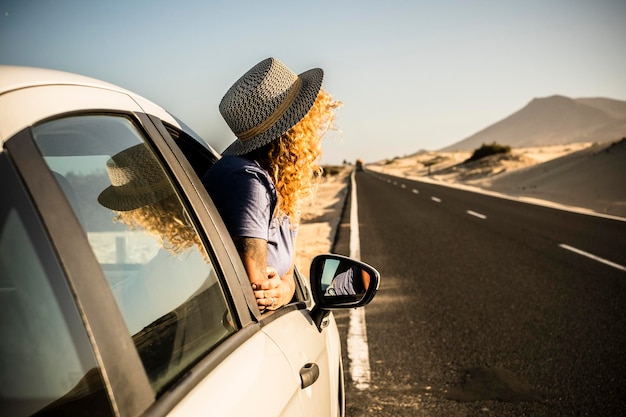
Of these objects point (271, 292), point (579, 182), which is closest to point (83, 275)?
point (271, 292)

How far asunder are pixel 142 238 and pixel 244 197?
0.41 m

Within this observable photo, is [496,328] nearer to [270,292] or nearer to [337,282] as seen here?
[337,282]

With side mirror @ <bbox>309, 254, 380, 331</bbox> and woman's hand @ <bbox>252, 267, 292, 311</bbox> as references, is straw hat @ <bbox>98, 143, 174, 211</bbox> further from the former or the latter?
side mirror @ <bbox>309, 254, 380, 331</bbox>

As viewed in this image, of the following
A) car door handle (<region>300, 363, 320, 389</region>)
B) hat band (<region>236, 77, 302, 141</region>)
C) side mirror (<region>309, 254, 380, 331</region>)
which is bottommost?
car door handle (<region>300, 363, 320, 389</region>)

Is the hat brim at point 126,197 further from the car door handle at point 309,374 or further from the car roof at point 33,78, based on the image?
the car door handle at point 309,374

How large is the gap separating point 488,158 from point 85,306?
62.3m

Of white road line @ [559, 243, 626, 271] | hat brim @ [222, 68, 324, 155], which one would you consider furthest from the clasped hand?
white road line @ [559, 243, 626, 271]

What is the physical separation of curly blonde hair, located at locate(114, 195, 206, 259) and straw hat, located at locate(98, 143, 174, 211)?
2 centimetres

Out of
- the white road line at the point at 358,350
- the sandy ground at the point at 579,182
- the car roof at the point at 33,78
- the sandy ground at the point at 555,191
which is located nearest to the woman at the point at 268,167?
the car roof at the point at 33,78

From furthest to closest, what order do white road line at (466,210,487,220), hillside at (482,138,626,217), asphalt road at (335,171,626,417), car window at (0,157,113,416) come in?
hillside at (482,138,626,217), white road line at (466,210,487,220), asphalt road at (335,171,626,417), car window at (0,157,113,416)

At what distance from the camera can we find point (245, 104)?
1991mm

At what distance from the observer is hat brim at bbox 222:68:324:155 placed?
1.97 meters

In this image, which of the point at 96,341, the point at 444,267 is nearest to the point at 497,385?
the point at 96,341

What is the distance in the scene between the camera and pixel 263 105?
77.7 inches
